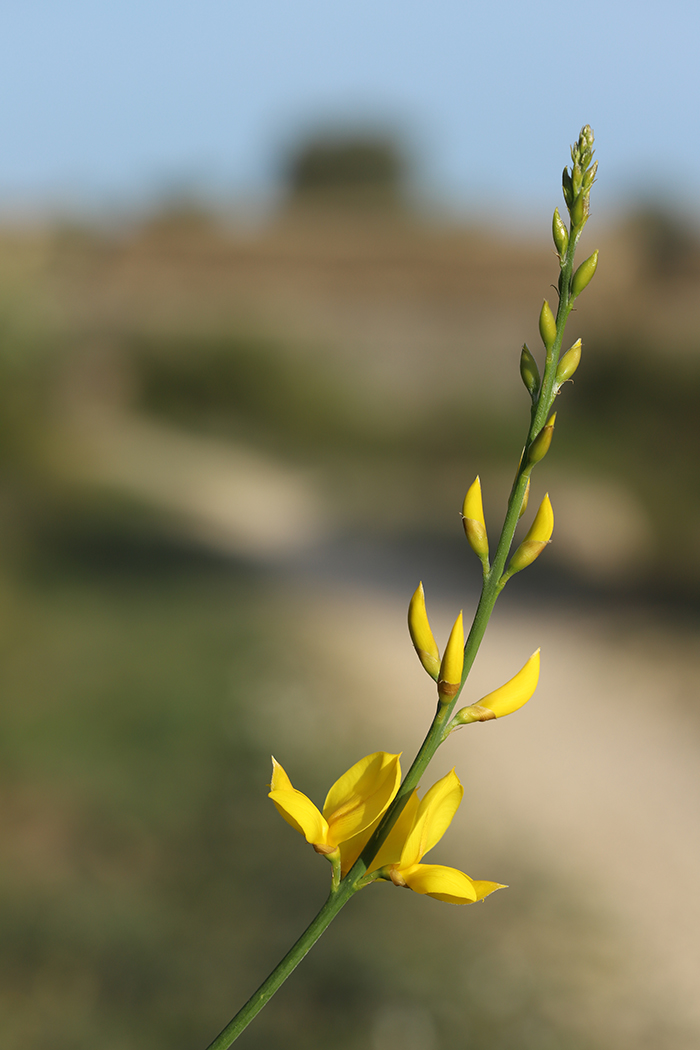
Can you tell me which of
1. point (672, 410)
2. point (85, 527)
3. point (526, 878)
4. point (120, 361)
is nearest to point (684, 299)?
point (672, 410)

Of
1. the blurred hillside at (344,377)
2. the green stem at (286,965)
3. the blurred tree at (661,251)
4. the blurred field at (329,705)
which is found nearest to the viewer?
the green stem at (286,965)

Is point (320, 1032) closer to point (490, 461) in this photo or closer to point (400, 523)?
point (400, 523)

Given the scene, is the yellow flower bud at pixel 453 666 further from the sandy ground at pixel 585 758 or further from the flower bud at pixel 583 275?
the sandy ground at pixel 585 758

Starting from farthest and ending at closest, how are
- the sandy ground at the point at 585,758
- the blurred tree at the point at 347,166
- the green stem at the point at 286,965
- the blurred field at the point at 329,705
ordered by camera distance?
1. the blurred tree at the point at 347,166
2. the sandy ground at the point at 585,758
3. the blurred field at the point at 329,705
4. the green stem at the point at 286,965

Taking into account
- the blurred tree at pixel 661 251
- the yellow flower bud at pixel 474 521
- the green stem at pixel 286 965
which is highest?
the blurred tree at pixel 661 251

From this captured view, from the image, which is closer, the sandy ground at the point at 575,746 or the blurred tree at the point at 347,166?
the sandy ground at the point at 575,746

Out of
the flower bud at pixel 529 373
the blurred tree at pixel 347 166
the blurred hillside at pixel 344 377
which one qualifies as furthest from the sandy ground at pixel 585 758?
the blurred tree at pixel 347 166

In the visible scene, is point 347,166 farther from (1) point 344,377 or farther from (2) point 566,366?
(2) point 566,366

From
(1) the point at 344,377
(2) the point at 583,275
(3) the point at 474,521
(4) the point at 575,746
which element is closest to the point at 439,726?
(3) the point at 474,521

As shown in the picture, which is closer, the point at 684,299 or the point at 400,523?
the point at 400,523
